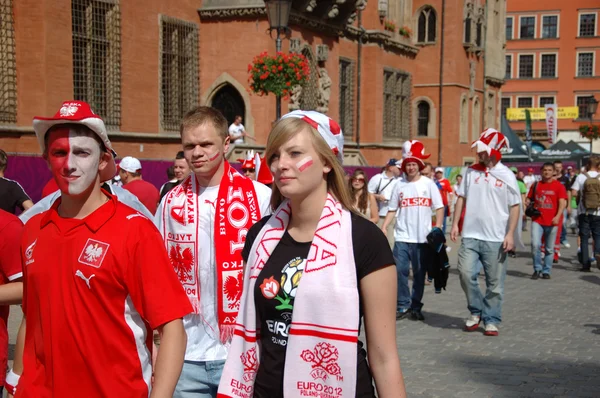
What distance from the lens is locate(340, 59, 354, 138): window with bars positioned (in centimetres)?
3014

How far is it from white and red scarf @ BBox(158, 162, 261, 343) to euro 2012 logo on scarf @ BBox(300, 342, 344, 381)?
1.10 m

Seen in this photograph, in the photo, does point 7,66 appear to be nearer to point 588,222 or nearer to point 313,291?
point 588,222

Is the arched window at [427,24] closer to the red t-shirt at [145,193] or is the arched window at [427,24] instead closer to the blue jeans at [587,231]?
the blue jeans at [587,231]

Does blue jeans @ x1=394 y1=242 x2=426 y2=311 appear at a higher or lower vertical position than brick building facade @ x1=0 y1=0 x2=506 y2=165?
lower

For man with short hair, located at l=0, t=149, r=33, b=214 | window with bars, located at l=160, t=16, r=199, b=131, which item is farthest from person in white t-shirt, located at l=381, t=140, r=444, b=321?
window with bars, located at l=160, t=16, r=199, b=131

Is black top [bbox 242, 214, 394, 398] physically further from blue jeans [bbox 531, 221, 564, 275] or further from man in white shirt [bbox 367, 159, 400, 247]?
blue jeans [bbox 531, 221, 564, 275]

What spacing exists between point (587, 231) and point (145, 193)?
9.33 meters

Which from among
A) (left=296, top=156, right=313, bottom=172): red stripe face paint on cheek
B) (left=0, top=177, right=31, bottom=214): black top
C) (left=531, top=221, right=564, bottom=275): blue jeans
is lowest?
(left=531, top=221, right=564, bottom=275): blue jeans

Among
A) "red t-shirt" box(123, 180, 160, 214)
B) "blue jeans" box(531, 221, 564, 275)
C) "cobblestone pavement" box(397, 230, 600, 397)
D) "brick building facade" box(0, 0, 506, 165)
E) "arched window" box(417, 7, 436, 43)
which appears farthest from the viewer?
"arched window" box(417, 7, 436, 43)

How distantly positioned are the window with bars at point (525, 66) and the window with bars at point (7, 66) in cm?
6497

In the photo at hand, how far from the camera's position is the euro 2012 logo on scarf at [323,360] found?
9.46 ft

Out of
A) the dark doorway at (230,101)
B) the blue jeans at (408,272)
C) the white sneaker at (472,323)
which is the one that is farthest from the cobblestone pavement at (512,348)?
the dark doorway at (230,101)

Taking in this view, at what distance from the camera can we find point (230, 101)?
23.7 meters

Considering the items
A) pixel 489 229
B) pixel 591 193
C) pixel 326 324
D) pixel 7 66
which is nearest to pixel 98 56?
pixel 7 66
